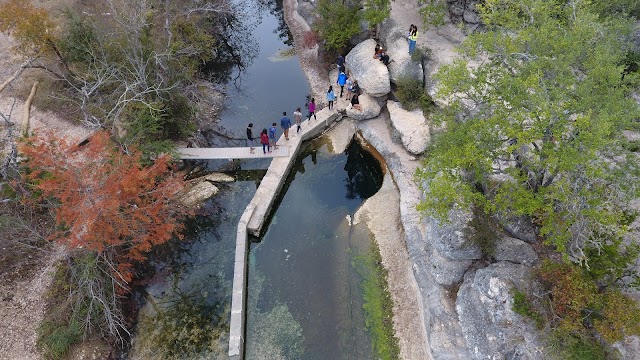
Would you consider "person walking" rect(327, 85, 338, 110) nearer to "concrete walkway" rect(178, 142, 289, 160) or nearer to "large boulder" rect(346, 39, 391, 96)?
"large boulder" rect(346, 39, 391, 96)

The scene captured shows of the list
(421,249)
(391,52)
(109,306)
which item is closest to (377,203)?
(421,249)

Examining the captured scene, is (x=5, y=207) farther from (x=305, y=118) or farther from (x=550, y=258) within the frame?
(x=550, y=258)

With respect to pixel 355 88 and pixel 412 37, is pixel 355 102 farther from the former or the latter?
pixel 412 37

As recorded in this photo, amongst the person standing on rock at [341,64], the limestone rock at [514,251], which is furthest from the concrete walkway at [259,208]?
the limestone rock at [514,251]

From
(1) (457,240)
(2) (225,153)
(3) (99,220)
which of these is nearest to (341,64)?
(2) (225,153)

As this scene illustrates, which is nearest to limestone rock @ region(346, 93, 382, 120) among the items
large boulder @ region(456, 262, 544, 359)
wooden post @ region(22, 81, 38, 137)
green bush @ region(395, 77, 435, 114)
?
green bush @ region(395, 77, 435, 114)

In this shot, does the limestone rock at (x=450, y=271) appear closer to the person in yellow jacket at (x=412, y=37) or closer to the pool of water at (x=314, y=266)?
the pool of water at (x=314, y=266)
